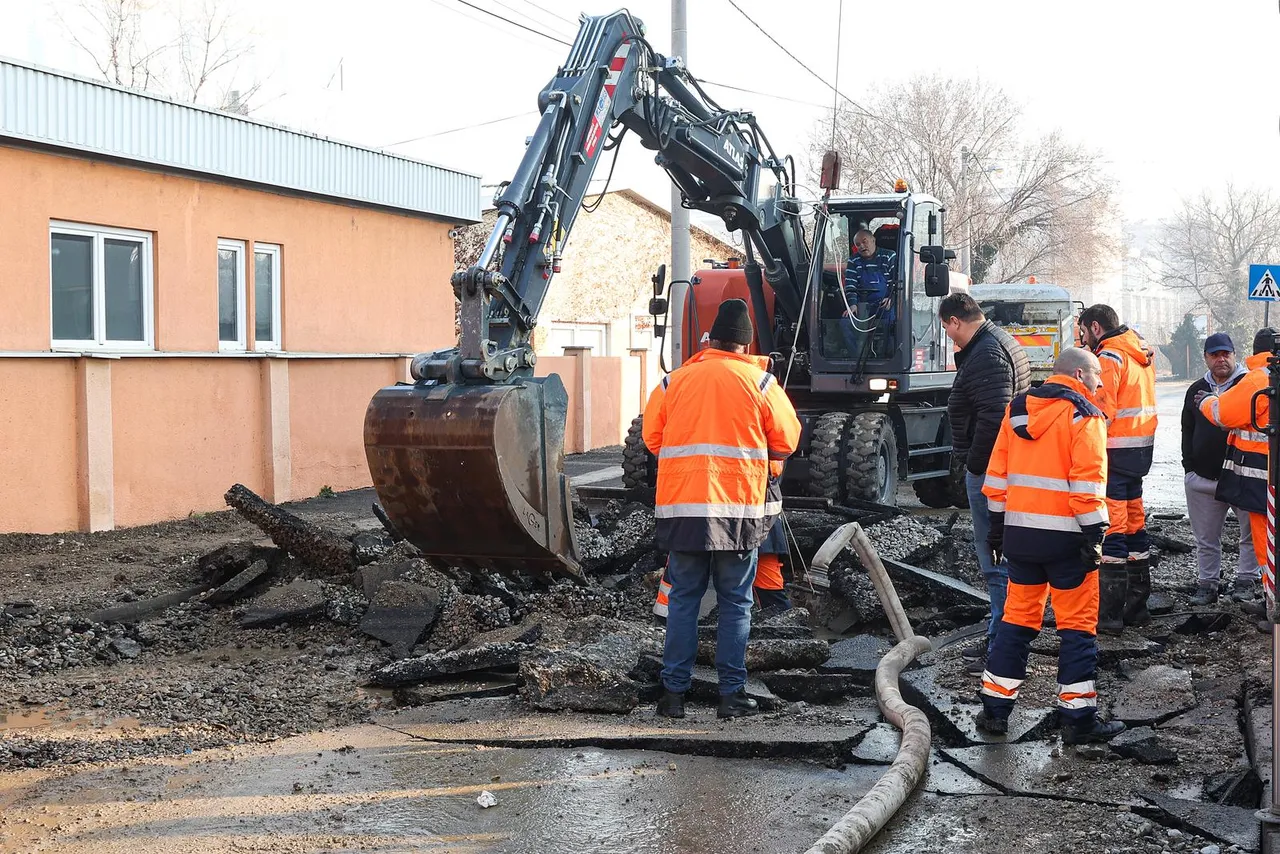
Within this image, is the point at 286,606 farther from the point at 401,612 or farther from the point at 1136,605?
the point at 1136,605

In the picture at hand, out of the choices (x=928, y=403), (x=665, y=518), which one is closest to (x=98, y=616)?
(x=665, y=518)

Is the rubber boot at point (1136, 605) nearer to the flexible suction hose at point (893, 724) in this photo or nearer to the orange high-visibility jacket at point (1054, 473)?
the flexible suction hose at point (893, 724)

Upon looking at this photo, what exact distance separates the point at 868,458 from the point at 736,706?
6.11m

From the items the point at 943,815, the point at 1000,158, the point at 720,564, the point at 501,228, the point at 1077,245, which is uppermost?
the point at 1000,158

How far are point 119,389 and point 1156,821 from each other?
33.8 ft

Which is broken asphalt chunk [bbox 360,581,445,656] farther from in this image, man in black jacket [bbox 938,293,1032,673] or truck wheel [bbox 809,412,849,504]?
truck wheel [bbox 809,412,849,504]

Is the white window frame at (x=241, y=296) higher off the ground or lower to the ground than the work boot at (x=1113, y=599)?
higher

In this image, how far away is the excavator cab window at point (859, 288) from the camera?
12.6m

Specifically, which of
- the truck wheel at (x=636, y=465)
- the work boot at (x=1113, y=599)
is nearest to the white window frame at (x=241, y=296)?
the truck wheel at (x=636, y=465)

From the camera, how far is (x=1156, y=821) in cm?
460

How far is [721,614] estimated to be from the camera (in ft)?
19.7

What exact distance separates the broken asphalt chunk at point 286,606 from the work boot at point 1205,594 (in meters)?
5.98

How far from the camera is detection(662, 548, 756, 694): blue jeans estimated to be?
595cm

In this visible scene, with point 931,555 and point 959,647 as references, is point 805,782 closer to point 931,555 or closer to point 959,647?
point 959,647
